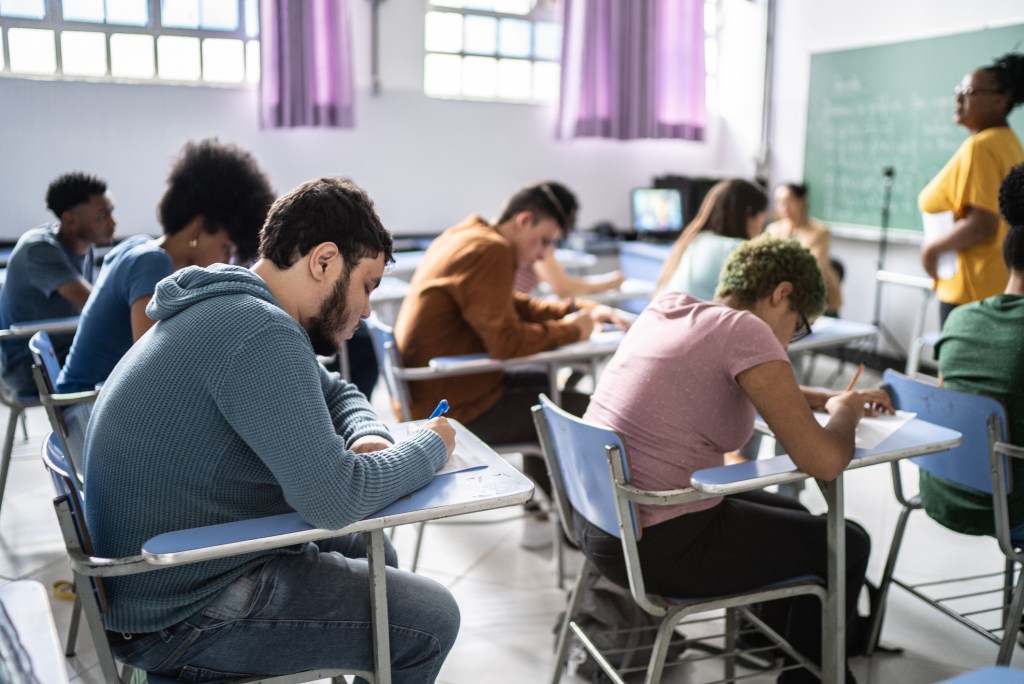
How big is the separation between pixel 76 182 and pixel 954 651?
2.88 meters

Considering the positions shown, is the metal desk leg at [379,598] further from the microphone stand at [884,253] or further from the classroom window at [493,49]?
the classroom window at [493,49]

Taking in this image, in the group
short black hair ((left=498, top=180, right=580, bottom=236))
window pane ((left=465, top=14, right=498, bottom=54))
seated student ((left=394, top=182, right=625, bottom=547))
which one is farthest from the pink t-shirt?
window pane ((left=465, top=14, right=498, bottom=54))

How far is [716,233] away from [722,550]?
67.1 inches

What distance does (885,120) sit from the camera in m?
4.94

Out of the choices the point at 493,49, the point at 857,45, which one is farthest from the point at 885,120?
the point at 493,49

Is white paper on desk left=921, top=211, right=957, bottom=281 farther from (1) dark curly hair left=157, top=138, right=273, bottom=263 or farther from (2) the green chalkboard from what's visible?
(1) dark curly hair left=157, top=138, right=273, bottom=263

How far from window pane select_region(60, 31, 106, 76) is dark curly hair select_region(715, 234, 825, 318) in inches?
123

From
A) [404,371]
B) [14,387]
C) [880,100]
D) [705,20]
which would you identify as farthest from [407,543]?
[705,20]

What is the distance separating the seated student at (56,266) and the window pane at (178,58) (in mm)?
1598

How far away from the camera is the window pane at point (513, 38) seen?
541 centimetres

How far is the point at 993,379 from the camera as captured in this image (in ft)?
6.22

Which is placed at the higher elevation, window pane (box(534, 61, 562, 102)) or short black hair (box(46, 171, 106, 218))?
window pane (box(534, 61, 562, 102))

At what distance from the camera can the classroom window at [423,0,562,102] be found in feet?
17.2

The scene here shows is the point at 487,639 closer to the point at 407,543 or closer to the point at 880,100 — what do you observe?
the point at 407,543
